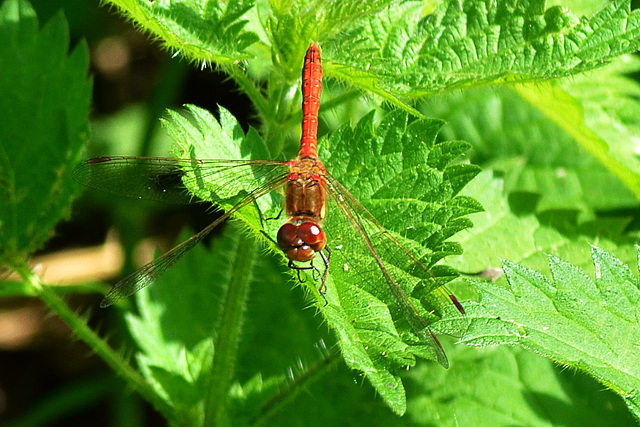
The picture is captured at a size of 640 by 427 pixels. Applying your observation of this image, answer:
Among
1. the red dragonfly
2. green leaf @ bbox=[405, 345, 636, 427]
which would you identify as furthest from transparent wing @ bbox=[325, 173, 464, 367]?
green leaf @ bbox=[405, 345, 636, 427]

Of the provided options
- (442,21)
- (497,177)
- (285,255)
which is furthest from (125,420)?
(442,21)

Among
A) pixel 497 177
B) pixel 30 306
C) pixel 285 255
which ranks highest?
pixel 285 255

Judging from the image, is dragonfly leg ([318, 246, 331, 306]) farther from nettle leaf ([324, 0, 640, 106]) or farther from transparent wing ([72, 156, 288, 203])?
nettle leaf ([324, 0, 640, 106])

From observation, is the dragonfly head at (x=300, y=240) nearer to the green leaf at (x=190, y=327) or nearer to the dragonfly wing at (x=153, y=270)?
the dragonfly wing at (x=153, y=270)

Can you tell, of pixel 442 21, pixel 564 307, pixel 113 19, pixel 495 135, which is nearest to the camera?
pixel 564 307

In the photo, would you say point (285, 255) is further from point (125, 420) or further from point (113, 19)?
point (113, 19)

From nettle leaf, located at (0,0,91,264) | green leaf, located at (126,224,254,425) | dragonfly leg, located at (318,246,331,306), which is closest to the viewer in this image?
dragonfly leg, located at (318,246,331,306)

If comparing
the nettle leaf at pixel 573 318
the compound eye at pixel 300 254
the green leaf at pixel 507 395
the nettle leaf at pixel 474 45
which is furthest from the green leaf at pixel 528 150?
the compound eye at pixel 300 254
